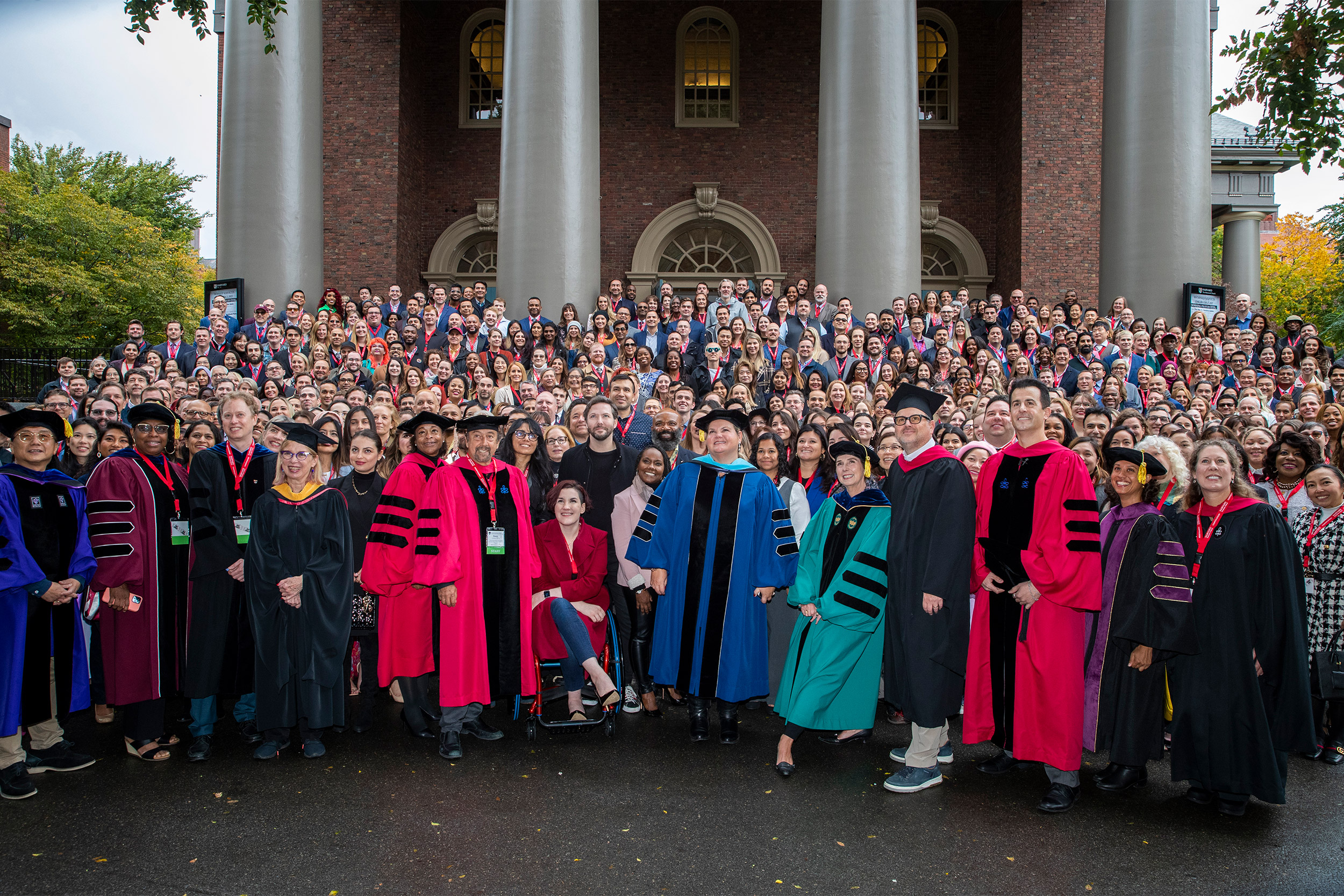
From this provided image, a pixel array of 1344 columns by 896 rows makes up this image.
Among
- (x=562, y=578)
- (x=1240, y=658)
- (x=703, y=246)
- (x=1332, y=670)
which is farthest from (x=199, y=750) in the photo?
(x=703, y=246)

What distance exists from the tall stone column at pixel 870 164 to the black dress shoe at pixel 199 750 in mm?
9960

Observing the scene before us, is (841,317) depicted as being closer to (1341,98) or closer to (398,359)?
(398,359)

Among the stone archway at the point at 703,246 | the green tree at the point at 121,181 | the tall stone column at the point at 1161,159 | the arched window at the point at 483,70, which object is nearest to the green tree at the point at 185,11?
the tall stone column at the point at 1161,159

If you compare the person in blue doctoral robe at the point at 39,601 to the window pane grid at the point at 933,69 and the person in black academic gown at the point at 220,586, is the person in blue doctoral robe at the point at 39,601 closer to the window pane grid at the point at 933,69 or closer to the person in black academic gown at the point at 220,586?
the person in black academic gown at the point at 220,586

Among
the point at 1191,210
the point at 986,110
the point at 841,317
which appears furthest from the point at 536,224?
the point at 986,110

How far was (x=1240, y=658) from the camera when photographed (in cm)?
450

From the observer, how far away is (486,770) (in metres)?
4.92

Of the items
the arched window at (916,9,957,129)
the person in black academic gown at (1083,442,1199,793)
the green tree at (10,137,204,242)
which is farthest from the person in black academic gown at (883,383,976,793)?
the green tree at (10,137,204,242)

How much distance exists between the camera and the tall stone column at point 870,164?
41.9 ft

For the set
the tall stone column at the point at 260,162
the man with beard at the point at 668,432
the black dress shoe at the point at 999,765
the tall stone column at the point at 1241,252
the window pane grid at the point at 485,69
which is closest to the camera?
the black dress shoe at the point at 999,765

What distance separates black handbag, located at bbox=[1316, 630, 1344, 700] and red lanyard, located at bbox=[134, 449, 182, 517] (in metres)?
6.68

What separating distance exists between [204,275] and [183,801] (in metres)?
49.8

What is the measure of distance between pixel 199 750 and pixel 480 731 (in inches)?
60.4

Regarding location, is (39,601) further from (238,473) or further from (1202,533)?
(1202,533)
